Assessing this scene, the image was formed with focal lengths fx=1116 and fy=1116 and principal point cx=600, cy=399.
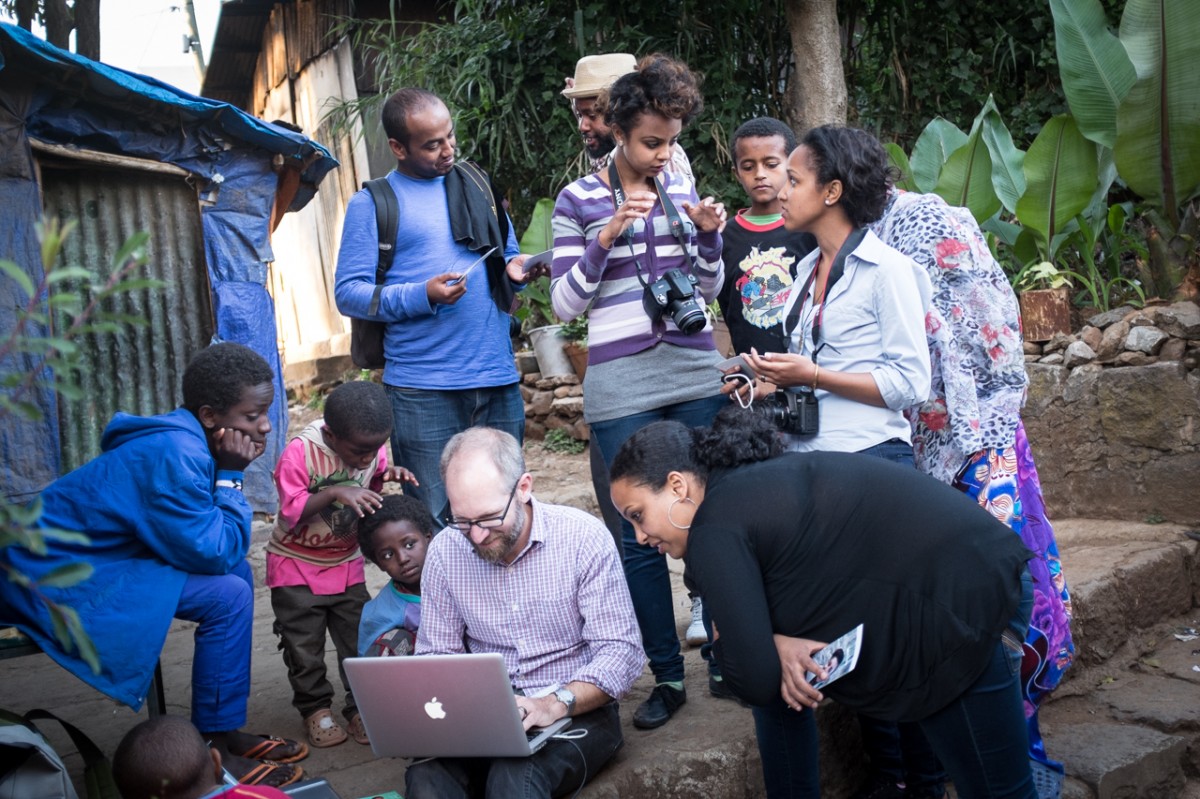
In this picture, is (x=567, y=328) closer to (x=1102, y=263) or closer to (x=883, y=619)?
(x=1102, y=263)

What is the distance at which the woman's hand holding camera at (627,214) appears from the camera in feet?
10.2

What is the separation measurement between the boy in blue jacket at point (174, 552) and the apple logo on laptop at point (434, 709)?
0.68 metres

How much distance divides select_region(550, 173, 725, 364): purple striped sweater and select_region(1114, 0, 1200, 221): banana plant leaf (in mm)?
2863

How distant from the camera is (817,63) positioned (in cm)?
688

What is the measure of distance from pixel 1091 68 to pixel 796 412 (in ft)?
11.9

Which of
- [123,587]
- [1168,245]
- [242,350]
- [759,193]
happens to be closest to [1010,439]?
[759,193]

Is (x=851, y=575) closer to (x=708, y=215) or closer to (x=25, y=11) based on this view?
(x=708, y=215)

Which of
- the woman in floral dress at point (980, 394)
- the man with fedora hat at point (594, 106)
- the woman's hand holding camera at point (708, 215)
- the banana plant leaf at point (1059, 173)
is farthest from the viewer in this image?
the banana plant leaf at point (1059, 173)

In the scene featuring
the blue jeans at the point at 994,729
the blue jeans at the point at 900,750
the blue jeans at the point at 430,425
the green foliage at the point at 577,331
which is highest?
the green foliage at the point at 577,331

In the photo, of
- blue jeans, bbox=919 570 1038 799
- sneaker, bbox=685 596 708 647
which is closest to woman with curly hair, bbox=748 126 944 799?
blue jeans, bbox=919 570 1038 799

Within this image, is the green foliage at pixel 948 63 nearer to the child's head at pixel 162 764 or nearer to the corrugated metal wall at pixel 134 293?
the corrugated metal wall at pixel 134 293

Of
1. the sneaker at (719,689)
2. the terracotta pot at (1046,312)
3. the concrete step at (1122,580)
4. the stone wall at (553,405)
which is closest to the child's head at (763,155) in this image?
the sneaker at (719,689)

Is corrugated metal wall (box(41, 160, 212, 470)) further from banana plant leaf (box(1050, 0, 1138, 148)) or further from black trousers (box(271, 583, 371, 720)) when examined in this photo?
banana plant leaf (box(1050, 0, 1138, 148))

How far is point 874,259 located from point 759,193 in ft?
2.66
